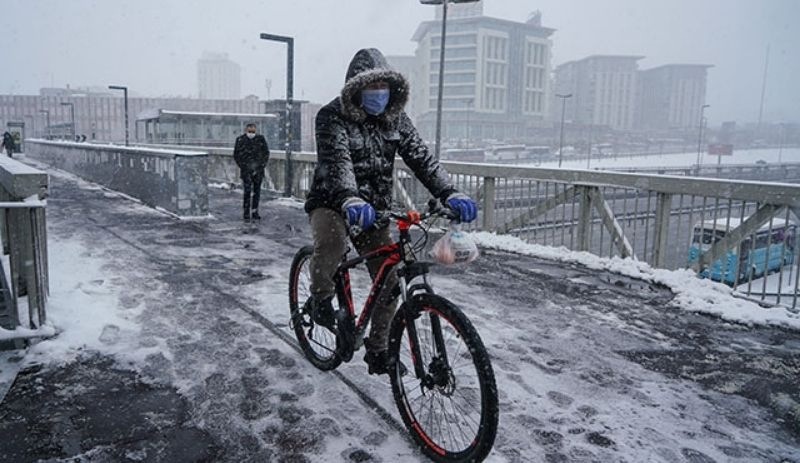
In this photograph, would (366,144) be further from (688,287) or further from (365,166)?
(688,287)

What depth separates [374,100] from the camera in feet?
11.2

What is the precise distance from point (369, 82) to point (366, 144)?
1.16ft

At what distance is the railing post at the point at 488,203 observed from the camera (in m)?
9.70

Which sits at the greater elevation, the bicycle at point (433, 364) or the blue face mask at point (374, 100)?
the blue face mask at point (374, 100)

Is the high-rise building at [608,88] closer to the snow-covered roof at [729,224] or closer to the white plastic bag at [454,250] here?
the snow-covered roof at [729,224]

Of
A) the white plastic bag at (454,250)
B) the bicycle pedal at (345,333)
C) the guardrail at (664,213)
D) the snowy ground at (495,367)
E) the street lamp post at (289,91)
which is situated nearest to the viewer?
the white plastic bag at (454,250)

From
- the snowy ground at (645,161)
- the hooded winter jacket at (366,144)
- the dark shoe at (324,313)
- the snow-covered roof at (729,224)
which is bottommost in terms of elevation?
the snowy ground at (645,161)

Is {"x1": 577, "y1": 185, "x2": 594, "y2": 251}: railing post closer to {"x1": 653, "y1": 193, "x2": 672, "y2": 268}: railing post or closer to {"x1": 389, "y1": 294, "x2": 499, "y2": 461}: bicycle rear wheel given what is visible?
{"x1": 653, "y1": 193, "x2": 672, "y2": 268}: railing post

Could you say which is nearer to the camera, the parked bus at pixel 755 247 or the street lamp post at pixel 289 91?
the parked bus at pixel 755 247

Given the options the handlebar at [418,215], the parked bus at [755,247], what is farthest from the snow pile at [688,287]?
the handlebar at [418,215]

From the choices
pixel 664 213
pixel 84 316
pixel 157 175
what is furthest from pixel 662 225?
pixel 157 175

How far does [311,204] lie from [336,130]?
0.57 m

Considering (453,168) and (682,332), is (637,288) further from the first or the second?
(453,168)

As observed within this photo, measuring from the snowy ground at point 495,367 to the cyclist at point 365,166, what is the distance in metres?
0.59
